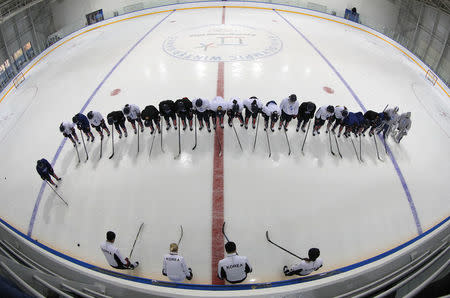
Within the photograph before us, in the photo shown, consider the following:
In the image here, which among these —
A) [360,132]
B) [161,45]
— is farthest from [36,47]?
[360,132]

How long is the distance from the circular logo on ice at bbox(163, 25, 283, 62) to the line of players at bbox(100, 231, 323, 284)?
26.0ft

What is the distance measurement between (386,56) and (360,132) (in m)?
6.93

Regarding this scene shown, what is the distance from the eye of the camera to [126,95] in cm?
820

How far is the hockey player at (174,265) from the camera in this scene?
3.51 m

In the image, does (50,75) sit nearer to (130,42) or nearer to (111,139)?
(130,42)

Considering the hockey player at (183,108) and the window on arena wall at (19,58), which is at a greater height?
the hockey player at (183,108)

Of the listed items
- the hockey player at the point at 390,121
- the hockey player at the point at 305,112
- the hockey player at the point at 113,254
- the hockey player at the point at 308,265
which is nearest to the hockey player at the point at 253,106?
the hockey player at the point at 305,112

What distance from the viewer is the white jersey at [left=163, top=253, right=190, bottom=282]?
352 cm

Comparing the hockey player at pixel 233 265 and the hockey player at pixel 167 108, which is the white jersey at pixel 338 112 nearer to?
the hockey player at pixel 167 108

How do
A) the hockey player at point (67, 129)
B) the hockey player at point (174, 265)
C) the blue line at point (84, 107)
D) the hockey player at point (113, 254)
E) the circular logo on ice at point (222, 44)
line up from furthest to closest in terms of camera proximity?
the circular logo on ice at point (222, 44), the hockey player at point (67, 129), the blue line at point (84, 107), the hockey player at point (113, 254), the hockey player at point (174, 265)

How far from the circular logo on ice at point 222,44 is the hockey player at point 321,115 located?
15.3ft

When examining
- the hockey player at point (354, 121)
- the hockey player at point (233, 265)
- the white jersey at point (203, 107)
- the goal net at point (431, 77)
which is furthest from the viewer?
the goal net at point (431, 77)

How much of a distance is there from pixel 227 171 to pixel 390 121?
432cm

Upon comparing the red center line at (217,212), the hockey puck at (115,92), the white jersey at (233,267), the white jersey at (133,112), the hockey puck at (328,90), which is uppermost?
the white jersey at (133,112)
